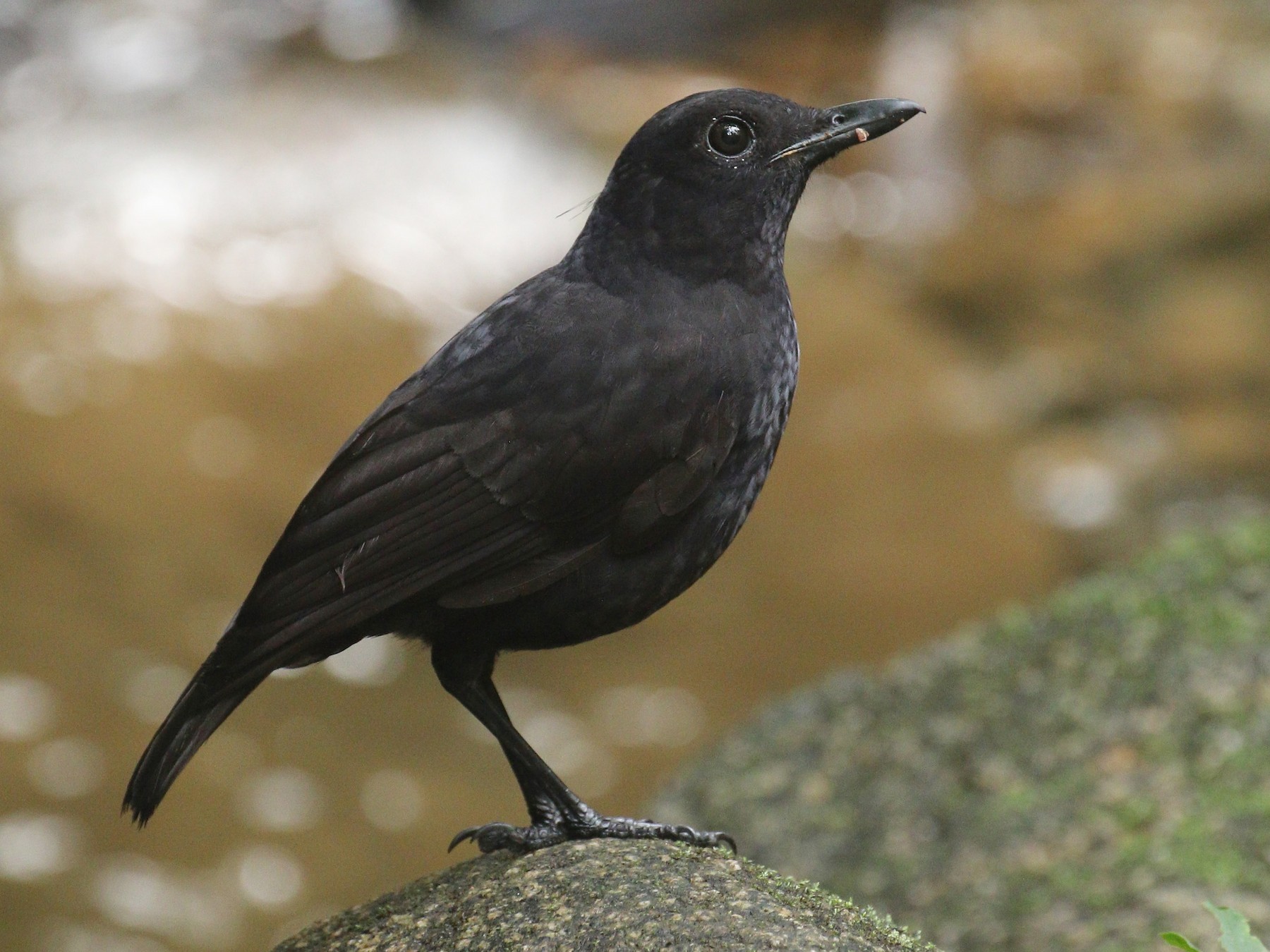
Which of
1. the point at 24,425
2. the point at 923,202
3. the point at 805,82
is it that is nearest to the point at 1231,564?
the point at 24,425

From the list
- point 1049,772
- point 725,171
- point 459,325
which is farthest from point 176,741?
point 459,325

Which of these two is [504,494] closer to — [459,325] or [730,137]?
[730,137]

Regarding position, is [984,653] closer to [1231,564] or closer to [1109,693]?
[1109,693]

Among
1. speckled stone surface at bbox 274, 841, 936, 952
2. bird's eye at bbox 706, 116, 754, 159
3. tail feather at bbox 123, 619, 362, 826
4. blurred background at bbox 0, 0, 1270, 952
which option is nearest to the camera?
speckled stone surface at bbox 274, 841, 936, 952

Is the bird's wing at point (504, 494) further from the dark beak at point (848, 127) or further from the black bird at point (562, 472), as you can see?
the dark beak at point (848, 127)

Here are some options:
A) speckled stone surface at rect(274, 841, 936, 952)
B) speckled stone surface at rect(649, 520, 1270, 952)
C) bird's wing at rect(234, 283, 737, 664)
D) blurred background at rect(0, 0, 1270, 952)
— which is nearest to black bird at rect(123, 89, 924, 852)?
bird's wing at rect(234, 283, 737, 664)

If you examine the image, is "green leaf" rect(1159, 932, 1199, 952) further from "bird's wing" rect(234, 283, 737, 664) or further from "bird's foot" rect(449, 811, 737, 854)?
"bird's wing" rect(234, 283, 737, 664)

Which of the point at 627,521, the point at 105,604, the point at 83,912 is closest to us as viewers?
the point at 627,521

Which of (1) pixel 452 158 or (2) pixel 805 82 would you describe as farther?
(2) pixel 805 82
